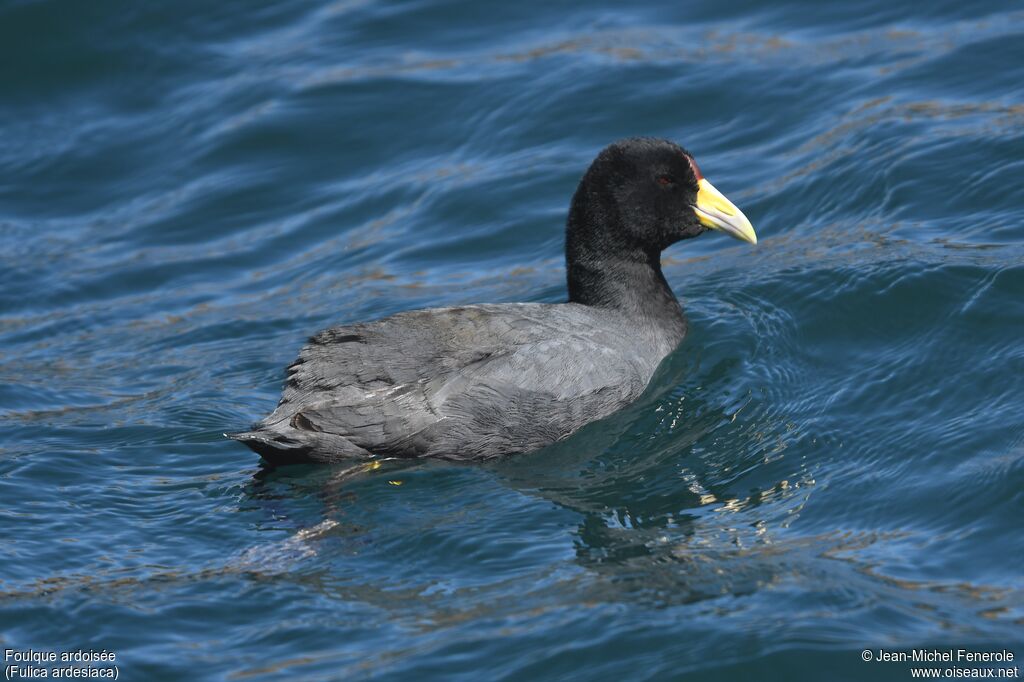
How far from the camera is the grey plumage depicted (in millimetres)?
6984

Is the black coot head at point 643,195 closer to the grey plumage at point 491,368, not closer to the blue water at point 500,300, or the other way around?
the grey plumage at point 491,368

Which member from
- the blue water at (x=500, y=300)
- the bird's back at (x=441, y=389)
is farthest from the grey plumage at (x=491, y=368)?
the blue water at (x=500, y=300)

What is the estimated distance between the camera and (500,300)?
9.48 meters

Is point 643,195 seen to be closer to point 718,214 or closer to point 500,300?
point 718,214

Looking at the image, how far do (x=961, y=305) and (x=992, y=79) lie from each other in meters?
3.50

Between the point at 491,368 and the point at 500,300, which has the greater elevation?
the point at 500,300

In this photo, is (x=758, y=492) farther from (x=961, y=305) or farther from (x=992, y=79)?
(x=992, y=79)

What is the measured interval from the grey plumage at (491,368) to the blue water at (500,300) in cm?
18

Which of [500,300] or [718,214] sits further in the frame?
[500,300]

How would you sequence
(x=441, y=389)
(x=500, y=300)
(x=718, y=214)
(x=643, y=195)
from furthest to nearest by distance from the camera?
1. (x=500, y=300)
2. (x=718, y=214)
3. (x=643, y=195)
4. (x=441, y=389)

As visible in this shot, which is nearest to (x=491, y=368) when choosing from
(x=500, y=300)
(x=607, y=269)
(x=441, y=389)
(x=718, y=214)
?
(x=441, y=389)

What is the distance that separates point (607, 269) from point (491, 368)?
→ 1.34m

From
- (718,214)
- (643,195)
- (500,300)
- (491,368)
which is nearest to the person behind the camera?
(491,368)

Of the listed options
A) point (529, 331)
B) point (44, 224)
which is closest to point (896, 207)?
point (529, 331)
